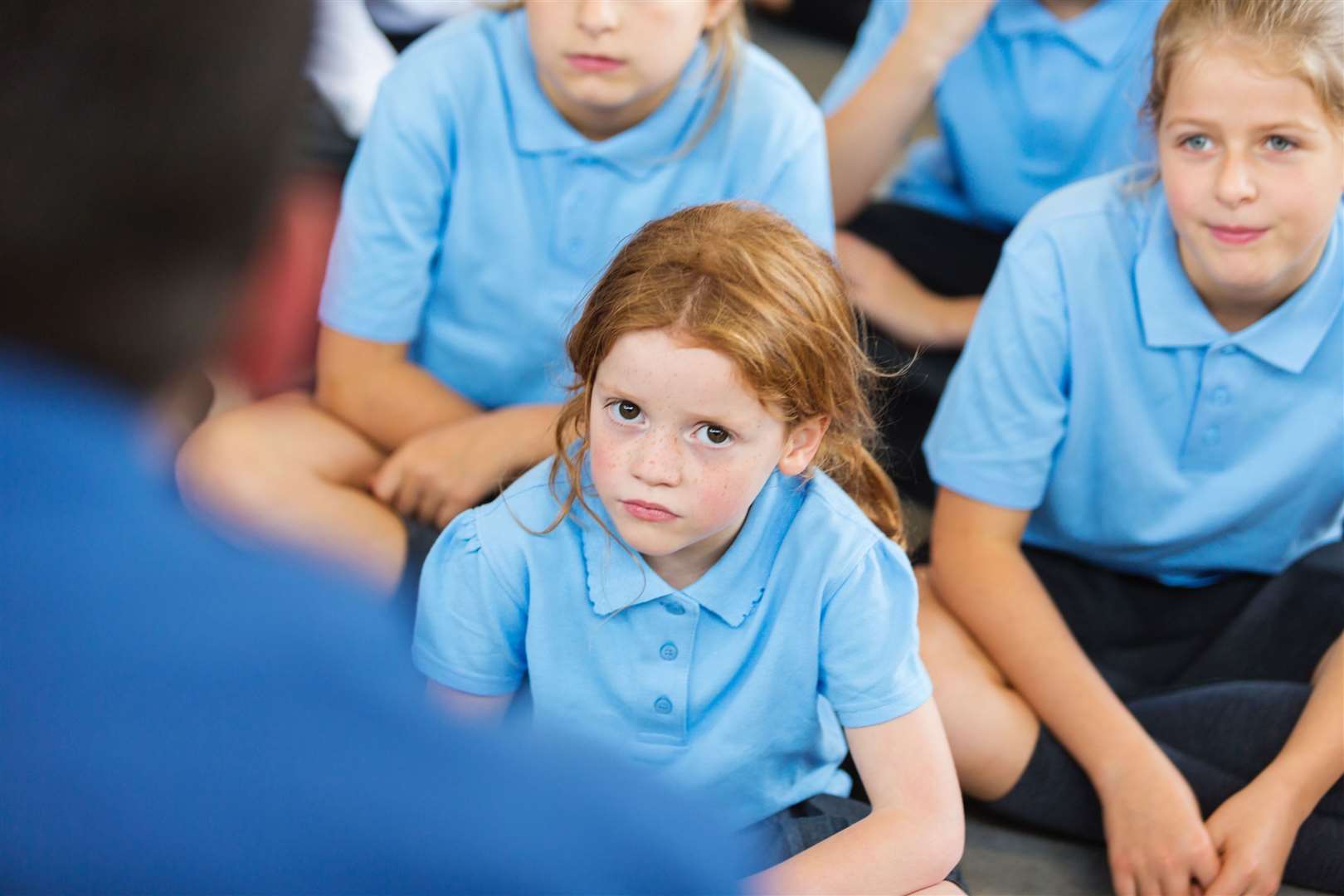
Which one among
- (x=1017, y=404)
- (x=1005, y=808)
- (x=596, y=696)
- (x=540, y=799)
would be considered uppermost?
(x=540, y=799)

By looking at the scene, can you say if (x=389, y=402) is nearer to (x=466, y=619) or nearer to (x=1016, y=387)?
(x=466, y=619)

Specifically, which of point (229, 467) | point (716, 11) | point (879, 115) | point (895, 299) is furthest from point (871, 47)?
point (229, 467)

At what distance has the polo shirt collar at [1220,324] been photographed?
4.50 ft

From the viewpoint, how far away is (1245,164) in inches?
50.1

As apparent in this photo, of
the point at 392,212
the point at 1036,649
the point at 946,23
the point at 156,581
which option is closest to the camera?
the point at 156,581

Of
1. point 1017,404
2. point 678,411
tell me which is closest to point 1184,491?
point 1017,404

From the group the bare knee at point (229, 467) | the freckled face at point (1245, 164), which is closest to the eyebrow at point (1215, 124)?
the freckled face at point (1245, 164)

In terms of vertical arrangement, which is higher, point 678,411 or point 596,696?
point 678,411

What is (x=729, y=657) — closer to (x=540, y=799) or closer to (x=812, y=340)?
(x=812, y=340)

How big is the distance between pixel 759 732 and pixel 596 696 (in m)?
0.12

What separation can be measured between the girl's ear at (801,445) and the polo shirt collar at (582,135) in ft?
1.60

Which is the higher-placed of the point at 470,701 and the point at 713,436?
the point at 713,436

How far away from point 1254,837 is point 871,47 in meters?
1.07

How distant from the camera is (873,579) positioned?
1.10 metres
